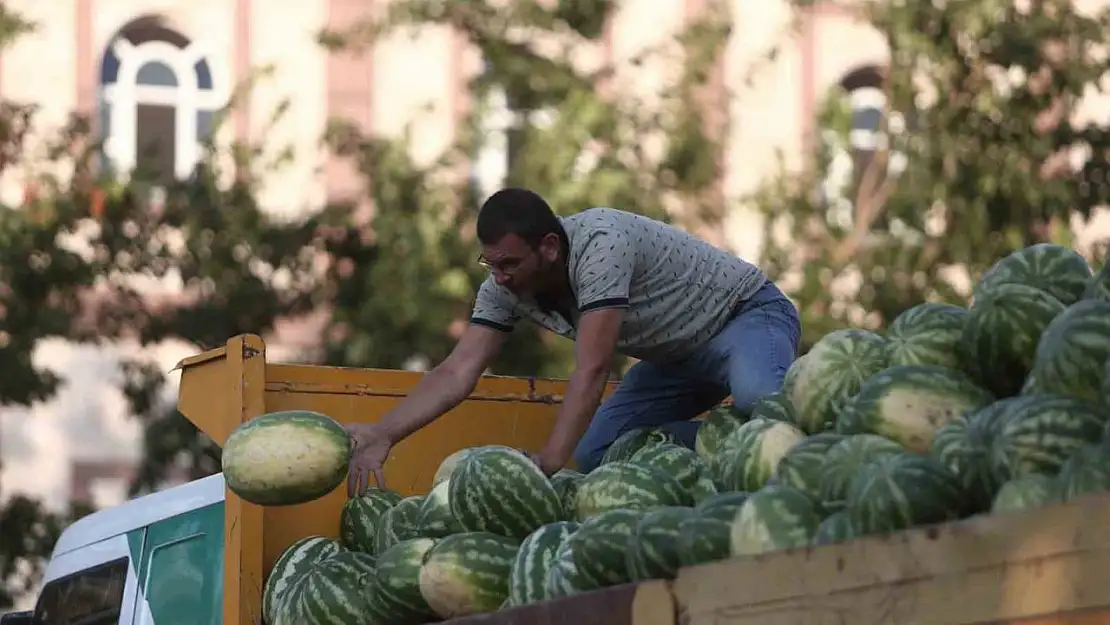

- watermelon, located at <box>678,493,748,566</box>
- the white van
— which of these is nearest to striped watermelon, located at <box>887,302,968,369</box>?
watermelon, located at <box>678,493,748,566</box>

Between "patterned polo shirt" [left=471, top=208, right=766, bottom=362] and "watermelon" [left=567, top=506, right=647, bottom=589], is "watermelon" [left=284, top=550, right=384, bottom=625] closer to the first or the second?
"watermelon" [left=567, top=506, right=647, bottom=589]

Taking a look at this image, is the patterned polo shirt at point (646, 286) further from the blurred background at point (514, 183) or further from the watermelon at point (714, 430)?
the blurred background at point (514, 183)

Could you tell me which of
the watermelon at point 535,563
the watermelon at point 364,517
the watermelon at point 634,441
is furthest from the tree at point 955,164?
the watermelon at point 535,563

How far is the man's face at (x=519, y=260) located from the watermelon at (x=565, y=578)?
5.34ft

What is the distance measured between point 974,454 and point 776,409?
1.24m

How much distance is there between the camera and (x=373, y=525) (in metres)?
5.31

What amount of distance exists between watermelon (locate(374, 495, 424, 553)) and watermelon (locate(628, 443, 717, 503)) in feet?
2.00

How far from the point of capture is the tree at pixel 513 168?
1441cm

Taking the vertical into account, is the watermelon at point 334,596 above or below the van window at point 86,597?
above

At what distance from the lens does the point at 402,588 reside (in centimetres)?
460

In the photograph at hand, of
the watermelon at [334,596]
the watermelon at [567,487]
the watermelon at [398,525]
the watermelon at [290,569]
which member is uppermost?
the watermelon at [567,487]

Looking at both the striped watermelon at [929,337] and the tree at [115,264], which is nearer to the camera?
the striped watermelon at [929,337]

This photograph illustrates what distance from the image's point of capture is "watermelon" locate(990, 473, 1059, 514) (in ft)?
10.2

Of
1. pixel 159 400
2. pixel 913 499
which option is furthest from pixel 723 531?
pixel 159 400
